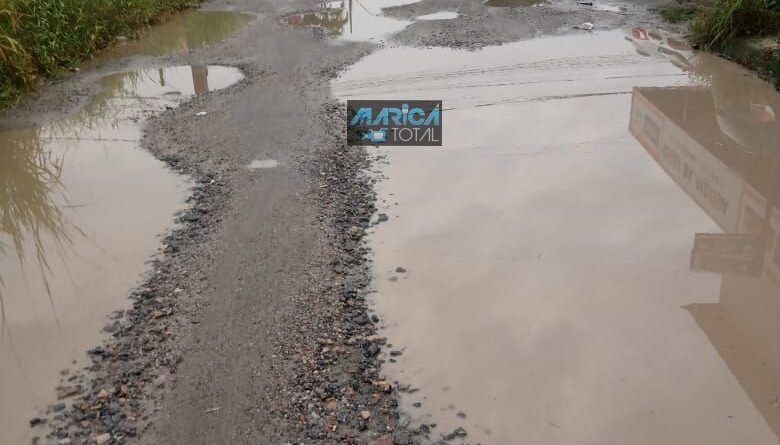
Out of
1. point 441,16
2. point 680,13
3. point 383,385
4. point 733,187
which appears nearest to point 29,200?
point 383,385

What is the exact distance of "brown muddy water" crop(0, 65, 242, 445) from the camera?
3.67m

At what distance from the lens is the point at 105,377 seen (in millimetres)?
3443

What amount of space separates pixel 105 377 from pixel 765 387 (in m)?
3.34

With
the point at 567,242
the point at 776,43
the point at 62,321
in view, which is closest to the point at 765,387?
the point at 567,242

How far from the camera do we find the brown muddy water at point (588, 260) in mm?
3266

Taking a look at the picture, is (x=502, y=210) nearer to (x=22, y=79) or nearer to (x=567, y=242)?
(x=567, y=242)

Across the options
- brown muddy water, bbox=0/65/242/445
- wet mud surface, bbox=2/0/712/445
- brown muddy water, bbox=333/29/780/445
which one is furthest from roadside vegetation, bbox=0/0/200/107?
brown muddy water, bbox=333/29/780/445

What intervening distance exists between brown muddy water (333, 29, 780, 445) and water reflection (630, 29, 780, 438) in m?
0.02

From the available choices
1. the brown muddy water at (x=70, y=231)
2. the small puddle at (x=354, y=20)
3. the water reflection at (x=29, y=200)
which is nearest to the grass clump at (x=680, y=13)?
the small puddle at (x=354, y=20)

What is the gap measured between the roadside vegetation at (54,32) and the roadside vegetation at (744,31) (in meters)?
8.14

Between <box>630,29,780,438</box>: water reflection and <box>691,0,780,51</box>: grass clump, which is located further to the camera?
<box>691,0,780,51</box>: grass clump

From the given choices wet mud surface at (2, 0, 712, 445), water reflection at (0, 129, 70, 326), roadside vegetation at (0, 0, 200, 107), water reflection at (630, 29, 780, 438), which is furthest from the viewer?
roadside vegetation at (0, 0, 200, 107)

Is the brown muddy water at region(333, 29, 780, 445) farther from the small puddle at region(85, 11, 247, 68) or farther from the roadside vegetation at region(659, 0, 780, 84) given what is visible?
the small puddle at region(85, 11, 247, 68)

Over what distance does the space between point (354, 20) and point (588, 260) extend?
7756 millimetres
